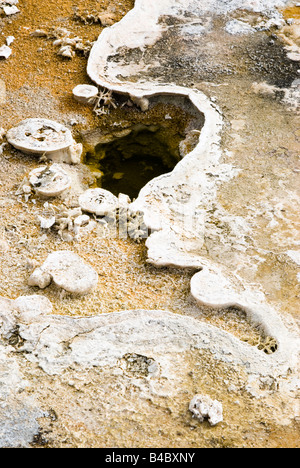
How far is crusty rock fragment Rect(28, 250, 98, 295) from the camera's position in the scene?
13.8 ft

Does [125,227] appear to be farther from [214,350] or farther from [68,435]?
[68,435]

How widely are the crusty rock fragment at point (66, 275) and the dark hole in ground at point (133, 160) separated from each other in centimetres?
138

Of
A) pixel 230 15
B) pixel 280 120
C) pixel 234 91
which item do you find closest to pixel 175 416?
pixel 280 120

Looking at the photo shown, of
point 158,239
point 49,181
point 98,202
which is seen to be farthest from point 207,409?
point 49,181

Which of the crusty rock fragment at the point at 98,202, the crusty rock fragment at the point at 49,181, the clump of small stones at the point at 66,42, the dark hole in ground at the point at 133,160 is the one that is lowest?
the dark hole in ground at the point at 133,160

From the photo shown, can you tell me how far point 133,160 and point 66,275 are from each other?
7.09 ft

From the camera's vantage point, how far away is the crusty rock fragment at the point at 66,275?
13.8 ft

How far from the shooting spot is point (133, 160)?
604cm

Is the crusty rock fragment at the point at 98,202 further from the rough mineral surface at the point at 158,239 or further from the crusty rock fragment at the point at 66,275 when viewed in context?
the crusty rock fragment at the point at 66,275

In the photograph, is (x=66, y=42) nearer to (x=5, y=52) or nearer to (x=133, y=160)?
(x=5, y=52)

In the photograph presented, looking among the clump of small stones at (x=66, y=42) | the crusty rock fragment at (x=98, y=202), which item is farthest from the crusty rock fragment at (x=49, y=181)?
the clump of small stones at (x=66, y=42)

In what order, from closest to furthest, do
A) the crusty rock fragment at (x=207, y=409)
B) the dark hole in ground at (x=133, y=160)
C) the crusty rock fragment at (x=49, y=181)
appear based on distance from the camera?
the crusty rock fragment at (x=207, y=409)
the crusty rock fragment at (x=49, y=181)
the dark hole in ground at (x=133, y=160)

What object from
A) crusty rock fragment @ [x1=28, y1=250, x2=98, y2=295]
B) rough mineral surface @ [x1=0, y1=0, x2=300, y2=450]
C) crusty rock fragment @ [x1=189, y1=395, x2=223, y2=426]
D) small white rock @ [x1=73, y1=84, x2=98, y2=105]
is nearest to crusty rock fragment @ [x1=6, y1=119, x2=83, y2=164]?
rough mineral surface @ [x1=0, y1=0, x2=300, y2=450]

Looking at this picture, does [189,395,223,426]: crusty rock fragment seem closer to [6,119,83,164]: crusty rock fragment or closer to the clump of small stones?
[6,119,83,164]: crusty rock fragment
